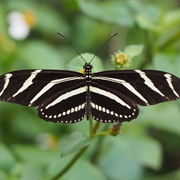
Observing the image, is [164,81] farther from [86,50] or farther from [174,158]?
[86,50]

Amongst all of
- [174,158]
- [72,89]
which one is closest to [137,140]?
[174,158]

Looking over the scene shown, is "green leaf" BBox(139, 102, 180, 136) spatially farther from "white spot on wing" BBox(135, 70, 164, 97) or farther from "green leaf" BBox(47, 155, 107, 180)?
"white spot on wing" BBox(135, 70, 164, 97)

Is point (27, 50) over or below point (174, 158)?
over

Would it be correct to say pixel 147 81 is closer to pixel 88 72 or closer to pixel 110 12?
pixel 88 72

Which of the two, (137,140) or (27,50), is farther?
(27,50)

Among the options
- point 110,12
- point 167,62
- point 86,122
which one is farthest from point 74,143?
point 86,122

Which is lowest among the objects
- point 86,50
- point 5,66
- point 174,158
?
point 174,158

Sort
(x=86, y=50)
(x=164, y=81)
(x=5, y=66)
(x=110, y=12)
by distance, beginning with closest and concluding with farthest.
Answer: (x=164, y=81), (x=110, y=12), (x=5, y=66), (x=86, y=50)
